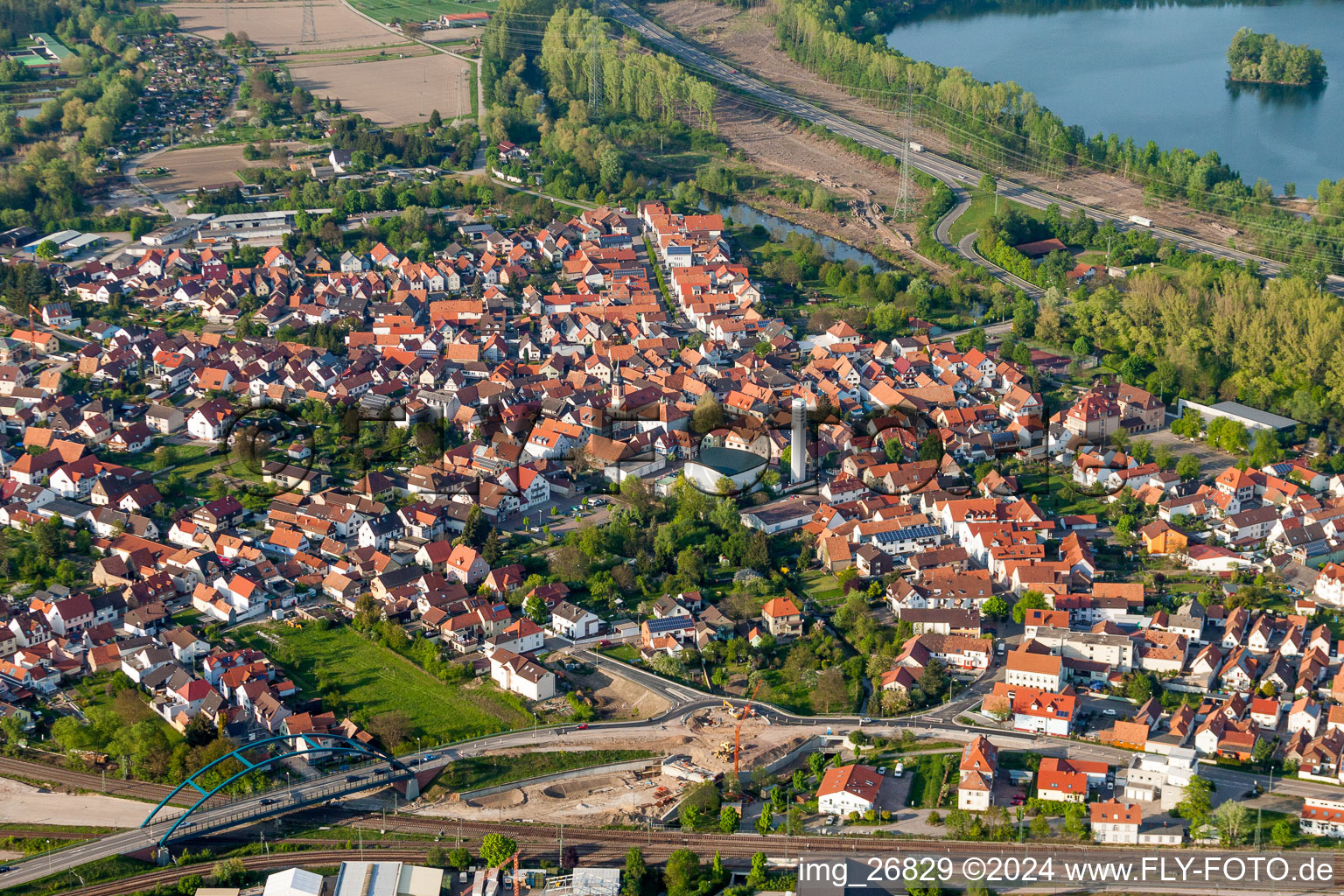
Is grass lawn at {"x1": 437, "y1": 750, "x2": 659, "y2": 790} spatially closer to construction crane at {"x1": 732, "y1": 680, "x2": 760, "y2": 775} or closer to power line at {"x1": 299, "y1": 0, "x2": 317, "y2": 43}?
construction crane at {"x1": 732, "y1": 680, "x2": 760, "y2": 775}

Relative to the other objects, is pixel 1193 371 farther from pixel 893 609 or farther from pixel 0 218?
pixel 0 218

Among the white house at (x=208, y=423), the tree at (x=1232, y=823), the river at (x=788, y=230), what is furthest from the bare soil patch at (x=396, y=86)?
the tree at (x=1232, y=823)

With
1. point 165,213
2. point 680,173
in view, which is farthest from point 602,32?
point 165,213

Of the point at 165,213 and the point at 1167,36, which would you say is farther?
the point at 1167,36

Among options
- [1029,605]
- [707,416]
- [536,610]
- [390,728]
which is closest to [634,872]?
[390,728]

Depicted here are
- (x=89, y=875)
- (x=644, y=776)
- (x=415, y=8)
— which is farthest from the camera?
(x=415, y=8)

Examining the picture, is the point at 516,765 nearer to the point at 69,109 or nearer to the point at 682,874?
the point at 682,874
